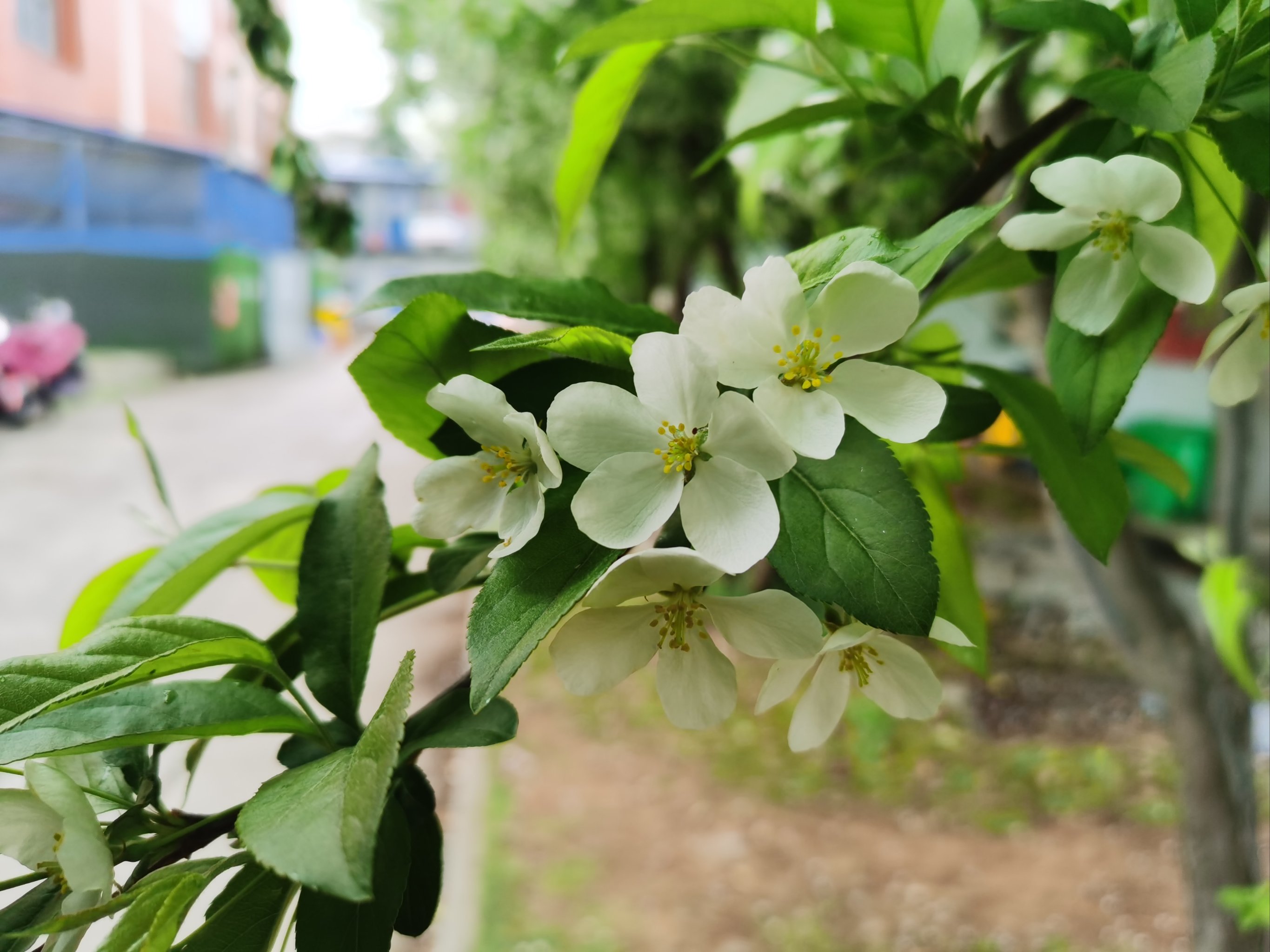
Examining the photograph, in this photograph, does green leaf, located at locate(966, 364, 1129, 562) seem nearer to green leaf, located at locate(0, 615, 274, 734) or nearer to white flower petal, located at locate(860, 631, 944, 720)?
white flower petal, located at locate(860, 631, 944, 720)

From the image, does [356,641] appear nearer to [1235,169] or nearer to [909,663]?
[909,663]

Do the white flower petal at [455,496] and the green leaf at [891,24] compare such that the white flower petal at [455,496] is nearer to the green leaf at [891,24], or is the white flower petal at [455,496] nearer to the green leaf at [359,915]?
the green leaf at [359,915]

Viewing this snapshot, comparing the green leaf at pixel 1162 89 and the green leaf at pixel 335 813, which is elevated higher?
the green leaf at pixel 1162 89

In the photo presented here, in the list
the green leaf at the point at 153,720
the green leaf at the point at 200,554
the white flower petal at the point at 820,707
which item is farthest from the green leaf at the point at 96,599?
the white flower petal at the point at 820,707

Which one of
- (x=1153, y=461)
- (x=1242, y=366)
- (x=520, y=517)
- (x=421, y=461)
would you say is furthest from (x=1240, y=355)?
(x=421, y=461)

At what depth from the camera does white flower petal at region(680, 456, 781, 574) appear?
7.7 inches

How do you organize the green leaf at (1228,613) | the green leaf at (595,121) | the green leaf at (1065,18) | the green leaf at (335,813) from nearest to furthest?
the green leaf at (335,813), the green leaf at (1065,18), the green leaf at (595,121), the green leaf at (1228,613)

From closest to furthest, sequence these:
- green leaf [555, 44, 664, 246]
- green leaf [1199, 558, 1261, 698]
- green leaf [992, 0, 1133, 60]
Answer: green leaf [992, 0, 1133, 60] < green leaf [555, 44, 664, 246] < green leaf [1199, 558, 1261, 698]

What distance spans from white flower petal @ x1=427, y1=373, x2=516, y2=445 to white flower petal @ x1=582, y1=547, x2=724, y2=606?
0.14ft

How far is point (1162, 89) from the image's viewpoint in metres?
0.24

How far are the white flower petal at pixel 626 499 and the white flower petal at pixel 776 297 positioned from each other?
4 centimetres

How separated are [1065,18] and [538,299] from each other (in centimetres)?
16

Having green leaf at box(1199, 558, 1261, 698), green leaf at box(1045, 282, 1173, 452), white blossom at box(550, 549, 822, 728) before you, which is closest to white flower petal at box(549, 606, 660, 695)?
white blossom at box(550, 549, 822, 728)

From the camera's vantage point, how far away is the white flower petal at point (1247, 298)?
25cm
